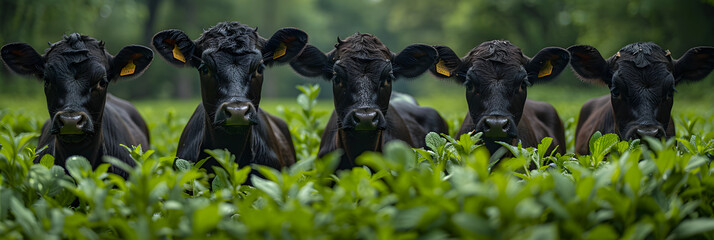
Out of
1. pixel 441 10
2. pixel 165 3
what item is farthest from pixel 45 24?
pixel 441 10

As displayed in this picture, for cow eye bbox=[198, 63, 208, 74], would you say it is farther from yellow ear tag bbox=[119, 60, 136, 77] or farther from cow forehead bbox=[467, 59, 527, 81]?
cow forehead bbox=[467, 59, 527, 81]

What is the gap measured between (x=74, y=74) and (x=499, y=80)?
379 cm

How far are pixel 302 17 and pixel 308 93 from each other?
4926cm

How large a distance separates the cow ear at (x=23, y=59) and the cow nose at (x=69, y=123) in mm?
919

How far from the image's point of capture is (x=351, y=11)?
243 ft

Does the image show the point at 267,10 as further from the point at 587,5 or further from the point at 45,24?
the point at 587,5

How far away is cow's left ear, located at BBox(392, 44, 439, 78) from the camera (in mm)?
5695

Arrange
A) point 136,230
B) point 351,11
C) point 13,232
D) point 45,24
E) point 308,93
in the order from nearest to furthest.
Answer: point 136,230 → point 13,232 → point 308,93 → point 45,24 → point 351,11

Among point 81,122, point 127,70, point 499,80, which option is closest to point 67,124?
point 81,122

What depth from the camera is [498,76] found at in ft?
17.5

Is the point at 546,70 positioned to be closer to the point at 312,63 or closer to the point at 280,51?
the point at 312,63

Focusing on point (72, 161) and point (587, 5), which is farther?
point (587, 5)

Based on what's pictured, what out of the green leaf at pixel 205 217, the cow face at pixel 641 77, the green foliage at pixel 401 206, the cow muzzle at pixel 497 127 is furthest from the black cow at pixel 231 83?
the cow face at pixel 641 77

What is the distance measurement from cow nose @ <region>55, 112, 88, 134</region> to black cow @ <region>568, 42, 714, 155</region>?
15.7ft
